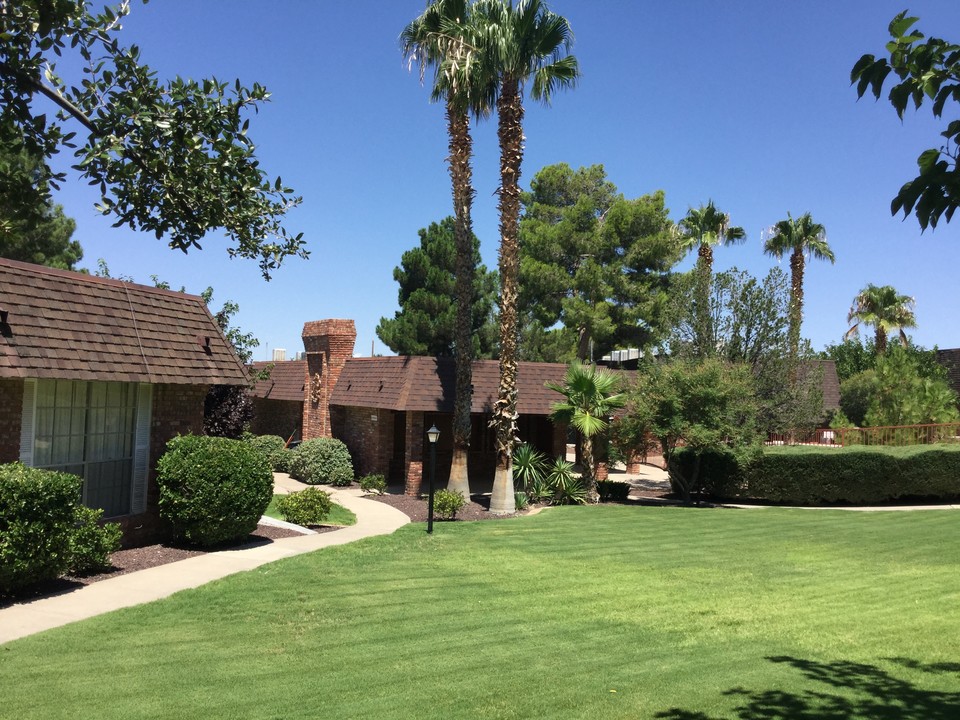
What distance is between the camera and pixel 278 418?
110 feet

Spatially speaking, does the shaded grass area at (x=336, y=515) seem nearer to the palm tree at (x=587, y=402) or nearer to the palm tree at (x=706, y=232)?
the palm tree at (x=587, y=402)

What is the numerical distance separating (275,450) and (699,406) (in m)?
15.6

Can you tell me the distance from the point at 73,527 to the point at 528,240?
1291 inches

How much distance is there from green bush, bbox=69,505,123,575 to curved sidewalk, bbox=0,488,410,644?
16.6 inches

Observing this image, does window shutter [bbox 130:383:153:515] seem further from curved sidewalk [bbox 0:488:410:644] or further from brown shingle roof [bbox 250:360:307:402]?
brown shingle roof [bbox 250:360:307:402]

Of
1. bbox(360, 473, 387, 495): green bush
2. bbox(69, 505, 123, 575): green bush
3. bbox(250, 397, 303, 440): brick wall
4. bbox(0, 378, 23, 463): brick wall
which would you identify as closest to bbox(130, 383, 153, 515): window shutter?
bbox(69, 505, 123, 575): green bush

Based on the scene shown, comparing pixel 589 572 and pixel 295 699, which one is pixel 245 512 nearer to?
pixel 589 572

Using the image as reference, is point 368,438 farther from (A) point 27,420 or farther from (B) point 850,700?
(B) point 850,700

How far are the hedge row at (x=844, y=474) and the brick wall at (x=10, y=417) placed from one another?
57.8 feet

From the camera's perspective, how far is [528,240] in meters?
41.4

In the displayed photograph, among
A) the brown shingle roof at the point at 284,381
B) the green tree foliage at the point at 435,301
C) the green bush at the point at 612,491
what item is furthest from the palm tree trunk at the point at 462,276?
the green tree foliage at the point at 435,301

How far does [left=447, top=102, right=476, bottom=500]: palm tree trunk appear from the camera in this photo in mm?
21375

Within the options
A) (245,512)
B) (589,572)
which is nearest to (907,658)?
(589,572)

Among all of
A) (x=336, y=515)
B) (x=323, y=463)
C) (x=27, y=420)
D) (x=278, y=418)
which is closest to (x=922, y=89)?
(x=27, y=420)
